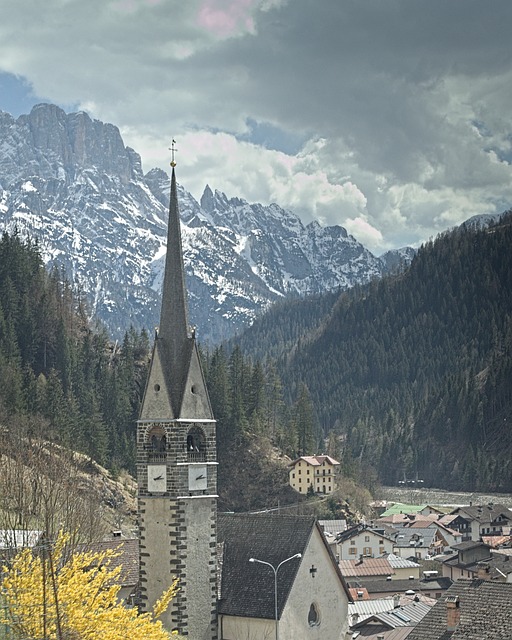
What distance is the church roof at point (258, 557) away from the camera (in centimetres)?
5909

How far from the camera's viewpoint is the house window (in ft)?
199

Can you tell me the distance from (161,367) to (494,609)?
20.6 meters

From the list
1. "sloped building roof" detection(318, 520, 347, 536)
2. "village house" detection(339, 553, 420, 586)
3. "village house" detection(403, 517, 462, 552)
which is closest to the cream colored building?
"sloped building roof" detection(318, 520, 347, 536)

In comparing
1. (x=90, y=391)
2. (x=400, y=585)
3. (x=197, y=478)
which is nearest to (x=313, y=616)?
(x=197, y=478)

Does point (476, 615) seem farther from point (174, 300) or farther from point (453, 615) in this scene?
point (174, 300)

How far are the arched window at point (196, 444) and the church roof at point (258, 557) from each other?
15.8 feet

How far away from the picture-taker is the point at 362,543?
15800 centimetres

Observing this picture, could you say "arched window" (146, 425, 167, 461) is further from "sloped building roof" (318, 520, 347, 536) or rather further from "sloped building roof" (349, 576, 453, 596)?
"sloped building roof" (318, 520, 347, 536)

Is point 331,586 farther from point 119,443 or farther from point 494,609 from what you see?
point 119,443

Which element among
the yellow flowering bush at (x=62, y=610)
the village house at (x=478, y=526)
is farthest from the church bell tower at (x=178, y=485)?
the village house at (x=478, y=526)

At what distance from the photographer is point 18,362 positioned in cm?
14912

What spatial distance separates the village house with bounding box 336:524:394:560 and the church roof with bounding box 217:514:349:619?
92135 millimetres

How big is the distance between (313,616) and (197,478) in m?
9.57

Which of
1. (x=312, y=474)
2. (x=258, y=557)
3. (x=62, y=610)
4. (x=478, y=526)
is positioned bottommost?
(x=478, y=526)
